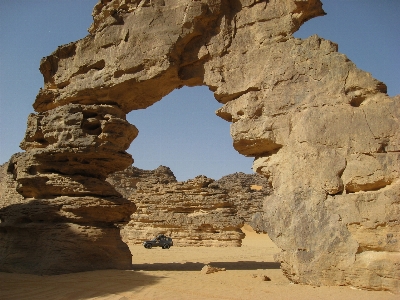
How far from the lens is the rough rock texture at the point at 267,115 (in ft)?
20.9

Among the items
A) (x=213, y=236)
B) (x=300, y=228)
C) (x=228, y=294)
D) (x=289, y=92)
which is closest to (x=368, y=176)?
(x=300, y=228)

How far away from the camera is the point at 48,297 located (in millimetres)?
6160

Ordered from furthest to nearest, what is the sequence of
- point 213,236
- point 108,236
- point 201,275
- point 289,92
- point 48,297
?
point 213,236, point 108,236, point 201,275, point 289,92, point 48,297

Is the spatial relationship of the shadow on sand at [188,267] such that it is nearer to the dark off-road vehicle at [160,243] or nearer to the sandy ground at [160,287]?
the sandy ground at [160,287]

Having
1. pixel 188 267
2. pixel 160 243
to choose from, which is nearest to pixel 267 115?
pixel 188 267

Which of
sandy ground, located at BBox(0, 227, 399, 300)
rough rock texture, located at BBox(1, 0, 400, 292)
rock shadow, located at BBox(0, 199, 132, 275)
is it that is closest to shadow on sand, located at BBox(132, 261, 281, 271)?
rock shadow, located at BBox(0, 199, 132, 275)

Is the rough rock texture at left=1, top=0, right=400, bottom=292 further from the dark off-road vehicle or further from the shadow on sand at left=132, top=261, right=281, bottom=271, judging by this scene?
the dark off-road vehicle

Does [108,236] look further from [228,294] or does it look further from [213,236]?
[213,236]

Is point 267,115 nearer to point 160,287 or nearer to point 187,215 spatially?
point 160,287

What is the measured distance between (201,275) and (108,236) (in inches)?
101

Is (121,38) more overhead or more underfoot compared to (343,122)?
more overhead

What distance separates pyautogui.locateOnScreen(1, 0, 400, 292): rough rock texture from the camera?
250 inches

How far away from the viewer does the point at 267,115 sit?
7.67 meters

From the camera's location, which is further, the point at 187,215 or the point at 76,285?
the point at 187,215
